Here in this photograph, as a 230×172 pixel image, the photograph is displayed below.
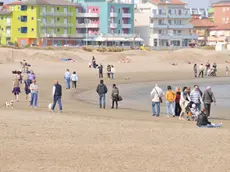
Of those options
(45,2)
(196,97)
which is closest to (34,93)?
(196,97)

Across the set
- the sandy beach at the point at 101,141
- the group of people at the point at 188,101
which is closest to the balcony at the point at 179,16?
the sandy beach at the point at 101,141

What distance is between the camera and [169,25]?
352 feet

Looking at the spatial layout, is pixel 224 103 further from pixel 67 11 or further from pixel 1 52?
pixel 67 11

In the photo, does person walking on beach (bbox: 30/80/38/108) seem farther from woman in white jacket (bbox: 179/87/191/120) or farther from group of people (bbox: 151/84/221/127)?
woman in white jacket (bbox: 179/87/191/120)

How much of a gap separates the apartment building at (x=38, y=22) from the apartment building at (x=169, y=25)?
1295 cm

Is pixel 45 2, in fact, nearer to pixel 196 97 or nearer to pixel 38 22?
pixel 38 22

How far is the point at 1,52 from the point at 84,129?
4514 centimetres

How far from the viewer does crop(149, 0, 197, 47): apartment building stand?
10600 centimetres

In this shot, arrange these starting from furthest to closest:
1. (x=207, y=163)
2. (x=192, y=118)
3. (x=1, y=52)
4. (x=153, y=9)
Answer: (x=153, y=9)
(x=1, y=52)
(x=192, y=118)
(x=207, y=163)

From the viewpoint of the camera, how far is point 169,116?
26.2 metres

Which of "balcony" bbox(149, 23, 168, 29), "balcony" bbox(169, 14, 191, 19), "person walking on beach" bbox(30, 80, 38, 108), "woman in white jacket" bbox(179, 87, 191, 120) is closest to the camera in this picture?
"woman in white jacket" bbox(179, 87, 191, 120)

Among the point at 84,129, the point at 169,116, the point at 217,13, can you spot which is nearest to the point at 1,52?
the point at 169,116

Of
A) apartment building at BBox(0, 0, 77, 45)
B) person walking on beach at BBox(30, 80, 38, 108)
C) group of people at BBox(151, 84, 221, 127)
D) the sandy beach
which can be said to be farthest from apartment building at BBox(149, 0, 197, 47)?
group of people at BBox(151, 84, 221, 127)

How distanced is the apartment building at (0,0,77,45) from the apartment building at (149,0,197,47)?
42.5 feet
